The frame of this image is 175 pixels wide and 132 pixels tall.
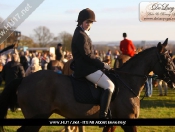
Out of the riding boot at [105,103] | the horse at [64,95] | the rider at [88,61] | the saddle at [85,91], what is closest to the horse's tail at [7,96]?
the horse at [64,95]

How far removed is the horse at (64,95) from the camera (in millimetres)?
5305

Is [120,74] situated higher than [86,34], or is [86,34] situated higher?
[86,34]

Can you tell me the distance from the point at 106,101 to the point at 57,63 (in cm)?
641

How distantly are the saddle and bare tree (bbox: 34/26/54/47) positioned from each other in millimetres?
33116

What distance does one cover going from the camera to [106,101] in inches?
210

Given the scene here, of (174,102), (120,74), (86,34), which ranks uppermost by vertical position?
(86,34)

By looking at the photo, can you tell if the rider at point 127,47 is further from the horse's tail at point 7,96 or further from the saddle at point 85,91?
the horse's tail at point 7,96

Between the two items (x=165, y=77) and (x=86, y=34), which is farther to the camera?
(x=165, y=77)

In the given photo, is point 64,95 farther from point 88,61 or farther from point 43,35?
point 43,35

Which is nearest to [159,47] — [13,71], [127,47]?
[127,47]

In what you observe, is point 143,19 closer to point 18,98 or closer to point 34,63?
point 34,63

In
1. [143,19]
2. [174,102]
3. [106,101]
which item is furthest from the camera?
[174,102]

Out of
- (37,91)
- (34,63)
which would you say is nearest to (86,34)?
(37,91)

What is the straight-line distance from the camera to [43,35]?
38.6m
